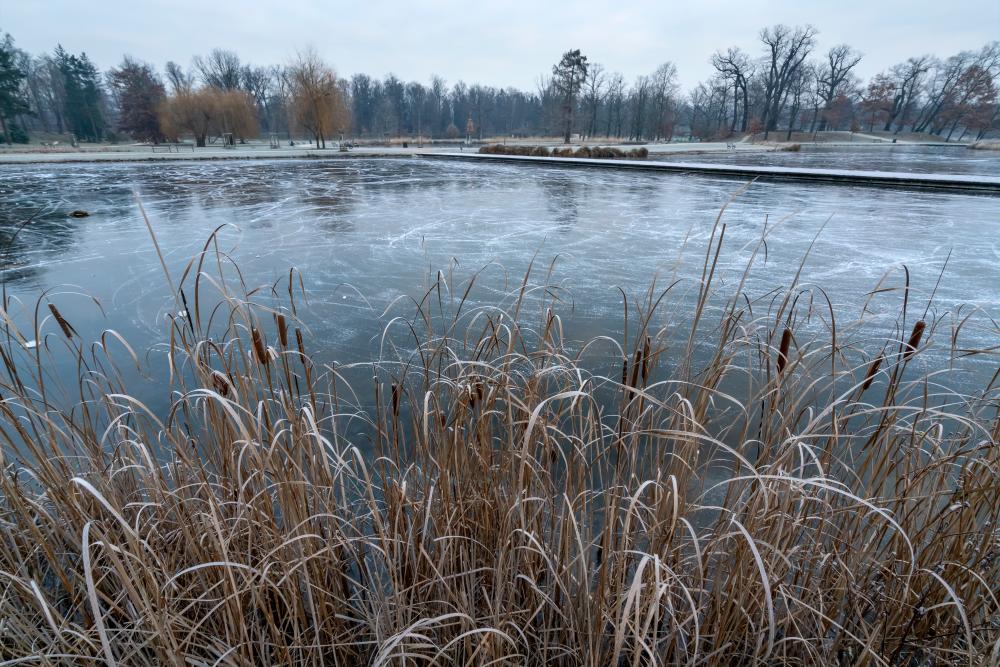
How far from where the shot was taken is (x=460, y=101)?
7356cm

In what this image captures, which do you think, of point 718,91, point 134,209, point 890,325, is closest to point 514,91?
point 718,91

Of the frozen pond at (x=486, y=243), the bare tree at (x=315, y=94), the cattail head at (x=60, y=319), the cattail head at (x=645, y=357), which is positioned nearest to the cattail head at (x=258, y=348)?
the cattail head at (x=60, y=319)

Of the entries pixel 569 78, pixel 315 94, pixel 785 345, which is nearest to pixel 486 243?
pixel 785 345

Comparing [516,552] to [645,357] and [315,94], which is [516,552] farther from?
[315,94]

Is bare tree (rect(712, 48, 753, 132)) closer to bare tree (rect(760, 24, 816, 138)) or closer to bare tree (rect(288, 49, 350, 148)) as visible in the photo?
bare tree (rect(760, 24, 816, 138))

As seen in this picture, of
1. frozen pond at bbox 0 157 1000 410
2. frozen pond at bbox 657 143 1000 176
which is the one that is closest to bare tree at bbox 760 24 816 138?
frozen pond at bbox 657 143 1000 176

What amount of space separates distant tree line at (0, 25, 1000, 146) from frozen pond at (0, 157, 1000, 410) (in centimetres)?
2537

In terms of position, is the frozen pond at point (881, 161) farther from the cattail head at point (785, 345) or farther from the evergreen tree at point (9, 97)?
the evergreen tree at point (9, 97)

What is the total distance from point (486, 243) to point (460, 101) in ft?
243

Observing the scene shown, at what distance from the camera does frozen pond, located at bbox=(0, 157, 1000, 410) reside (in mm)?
4789

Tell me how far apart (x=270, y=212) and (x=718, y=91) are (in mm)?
66951

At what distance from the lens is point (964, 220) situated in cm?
870

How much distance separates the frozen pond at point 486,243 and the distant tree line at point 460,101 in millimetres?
25370

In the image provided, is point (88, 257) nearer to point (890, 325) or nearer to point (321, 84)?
point (890, 325)
